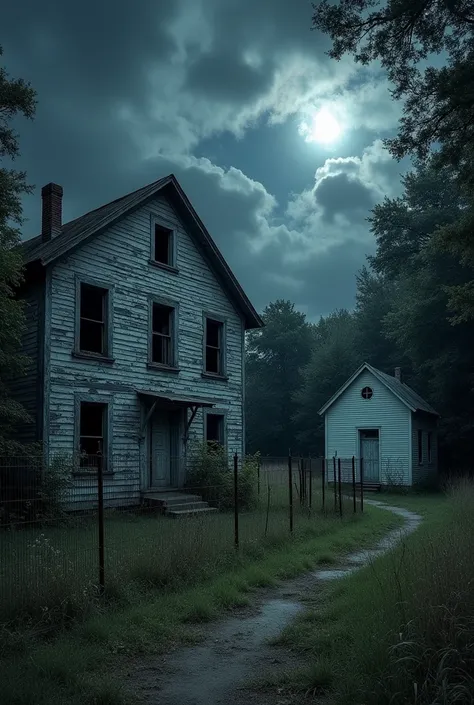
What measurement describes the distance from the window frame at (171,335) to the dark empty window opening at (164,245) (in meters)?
1.41

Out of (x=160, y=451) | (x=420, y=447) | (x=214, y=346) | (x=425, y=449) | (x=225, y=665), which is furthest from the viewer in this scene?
(x=425, y=449)

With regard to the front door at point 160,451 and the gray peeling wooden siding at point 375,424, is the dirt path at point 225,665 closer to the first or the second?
the front door at point 160,451

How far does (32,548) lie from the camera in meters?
7.28

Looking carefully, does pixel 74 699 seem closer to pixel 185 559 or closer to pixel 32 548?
pixel 32 548

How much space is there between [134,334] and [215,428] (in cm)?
521

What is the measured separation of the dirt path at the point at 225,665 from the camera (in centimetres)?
544

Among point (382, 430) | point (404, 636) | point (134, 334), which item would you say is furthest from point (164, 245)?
point (404, 636)

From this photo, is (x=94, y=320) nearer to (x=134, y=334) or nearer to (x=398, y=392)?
(x=134, y=334)

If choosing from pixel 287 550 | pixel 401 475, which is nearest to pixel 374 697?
pixel 287 550

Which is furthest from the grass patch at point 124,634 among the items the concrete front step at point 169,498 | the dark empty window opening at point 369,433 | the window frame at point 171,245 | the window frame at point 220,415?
the dark empty window opening at point 369,433

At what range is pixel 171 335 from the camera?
68.0 feet

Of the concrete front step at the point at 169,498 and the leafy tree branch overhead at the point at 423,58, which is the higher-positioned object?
the leafy tree branch overhead at the point at 423,58

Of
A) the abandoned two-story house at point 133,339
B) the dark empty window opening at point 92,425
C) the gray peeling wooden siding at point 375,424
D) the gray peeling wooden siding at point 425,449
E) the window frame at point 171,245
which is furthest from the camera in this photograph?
the gray peeling wooden siding at point 425,449

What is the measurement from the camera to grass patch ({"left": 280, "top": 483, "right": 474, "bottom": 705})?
189 inches
